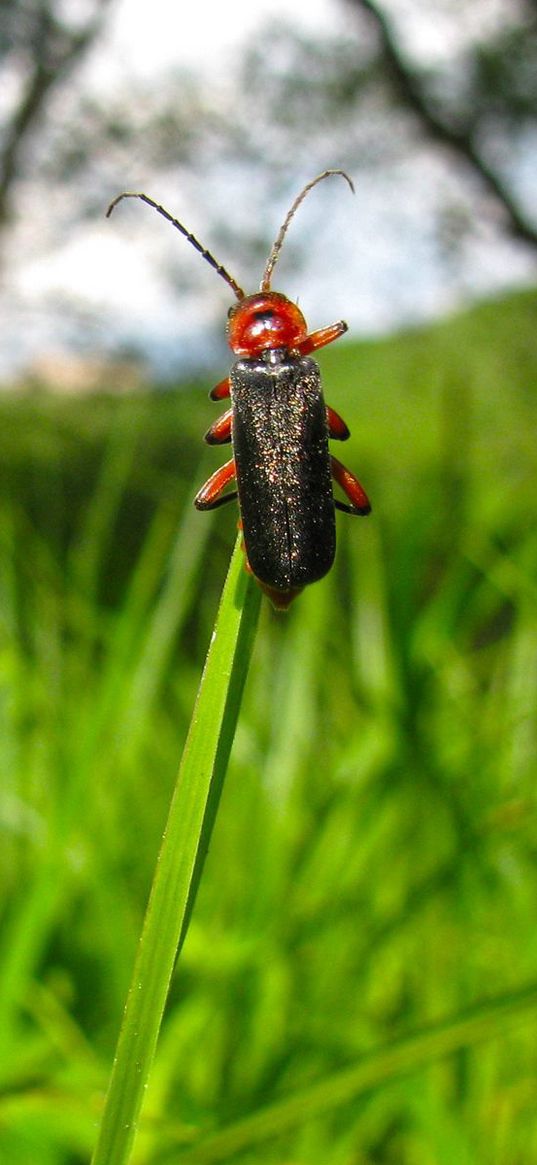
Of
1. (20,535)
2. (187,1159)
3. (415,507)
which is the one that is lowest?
(187,1159)

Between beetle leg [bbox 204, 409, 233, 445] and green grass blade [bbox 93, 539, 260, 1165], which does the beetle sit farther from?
green grass blade [bbox 93, 539, 260, 1165]

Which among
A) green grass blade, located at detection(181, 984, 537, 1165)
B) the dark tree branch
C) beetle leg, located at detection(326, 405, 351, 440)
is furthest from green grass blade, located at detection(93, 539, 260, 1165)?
A: the dark tree branch

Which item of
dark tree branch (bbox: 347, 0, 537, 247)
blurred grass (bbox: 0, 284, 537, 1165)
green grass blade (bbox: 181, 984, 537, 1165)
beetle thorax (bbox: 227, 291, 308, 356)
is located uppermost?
dark tree branch (bbox: 347, 0, 537, 247)

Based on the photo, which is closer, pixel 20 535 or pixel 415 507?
pixel 415 507

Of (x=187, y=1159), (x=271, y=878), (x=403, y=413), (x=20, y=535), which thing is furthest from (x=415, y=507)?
(x=403, y=413)

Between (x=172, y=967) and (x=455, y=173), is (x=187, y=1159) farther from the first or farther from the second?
(x=455, y=173)

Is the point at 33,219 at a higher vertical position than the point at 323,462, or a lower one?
higher

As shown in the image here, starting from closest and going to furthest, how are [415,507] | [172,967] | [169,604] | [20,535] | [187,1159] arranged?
[172,967]
[187,1159]
[415,507]
[169,604]
[20,535]

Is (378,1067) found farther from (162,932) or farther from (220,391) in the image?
(220,391)
